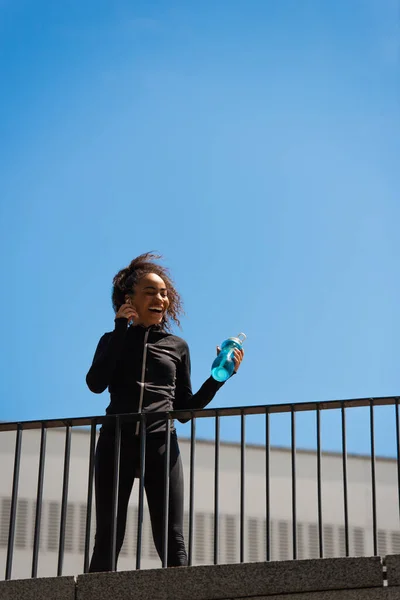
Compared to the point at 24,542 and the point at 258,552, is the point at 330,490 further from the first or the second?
the point at 24,542

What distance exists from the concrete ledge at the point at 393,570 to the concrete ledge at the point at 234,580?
0.14 ft

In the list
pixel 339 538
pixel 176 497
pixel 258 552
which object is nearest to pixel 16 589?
pixel 176 497

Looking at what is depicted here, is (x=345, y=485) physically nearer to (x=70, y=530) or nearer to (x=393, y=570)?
(x=393, y=570)

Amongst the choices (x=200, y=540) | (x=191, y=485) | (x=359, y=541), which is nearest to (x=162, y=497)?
(x=191, y=485)

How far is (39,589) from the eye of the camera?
20.1 feet

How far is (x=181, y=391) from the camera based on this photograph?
22.7ft

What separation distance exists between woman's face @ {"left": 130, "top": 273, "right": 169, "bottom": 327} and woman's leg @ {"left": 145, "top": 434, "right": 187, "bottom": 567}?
76 cm

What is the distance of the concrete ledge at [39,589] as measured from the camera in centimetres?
607

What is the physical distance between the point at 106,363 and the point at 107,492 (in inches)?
27.2

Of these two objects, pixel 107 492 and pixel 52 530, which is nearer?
pixel 107 492

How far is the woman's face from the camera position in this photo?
6.95 meters

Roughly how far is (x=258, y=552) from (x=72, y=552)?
4.70m

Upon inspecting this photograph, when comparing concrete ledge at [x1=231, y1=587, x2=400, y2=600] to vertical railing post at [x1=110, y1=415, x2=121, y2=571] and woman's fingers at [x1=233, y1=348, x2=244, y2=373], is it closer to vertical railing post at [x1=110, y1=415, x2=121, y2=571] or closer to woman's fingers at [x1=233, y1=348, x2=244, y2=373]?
vertical railing post at [x1=110, y1=415, x2=121, y2=571]

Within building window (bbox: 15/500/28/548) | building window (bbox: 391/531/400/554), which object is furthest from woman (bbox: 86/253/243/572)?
building window (bbox: 391/531/400/554)
